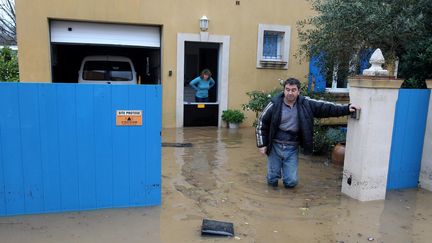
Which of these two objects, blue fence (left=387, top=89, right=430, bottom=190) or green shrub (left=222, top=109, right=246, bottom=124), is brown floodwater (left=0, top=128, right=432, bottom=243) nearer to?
blue fence (left=387, top=89, right=430, bottom=190)

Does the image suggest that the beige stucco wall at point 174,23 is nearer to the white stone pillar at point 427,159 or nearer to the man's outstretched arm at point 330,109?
the man's outstretched arm at point 330,109

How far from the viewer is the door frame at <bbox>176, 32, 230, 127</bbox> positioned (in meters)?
10.1

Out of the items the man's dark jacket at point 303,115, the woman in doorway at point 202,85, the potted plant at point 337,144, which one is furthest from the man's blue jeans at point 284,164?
the woman in doorway at point 202,85

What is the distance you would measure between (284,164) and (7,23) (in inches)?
1040

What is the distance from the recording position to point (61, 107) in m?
3.97

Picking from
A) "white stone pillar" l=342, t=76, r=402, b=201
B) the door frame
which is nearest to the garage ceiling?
the door frame

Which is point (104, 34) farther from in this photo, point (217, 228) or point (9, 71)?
point (217, 228)

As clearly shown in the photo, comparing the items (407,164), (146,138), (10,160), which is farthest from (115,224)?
(407,164)

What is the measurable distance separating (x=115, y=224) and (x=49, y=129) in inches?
45.8

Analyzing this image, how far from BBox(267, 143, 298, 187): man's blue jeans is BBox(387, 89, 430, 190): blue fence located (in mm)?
1335

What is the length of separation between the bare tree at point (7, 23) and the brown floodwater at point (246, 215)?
24.1 metres

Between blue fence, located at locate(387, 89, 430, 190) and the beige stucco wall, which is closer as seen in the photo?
blue fence, located at locate(387, 89, 430, 190)

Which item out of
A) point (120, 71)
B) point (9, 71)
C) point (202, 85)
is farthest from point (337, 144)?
point (9, 71)

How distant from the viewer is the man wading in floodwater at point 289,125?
5.07m
